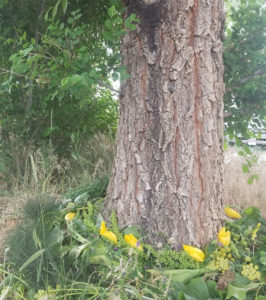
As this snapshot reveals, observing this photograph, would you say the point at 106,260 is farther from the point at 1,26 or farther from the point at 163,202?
the point at 1,26

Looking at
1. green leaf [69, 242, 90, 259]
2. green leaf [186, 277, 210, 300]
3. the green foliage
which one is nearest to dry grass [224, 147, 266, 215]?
the green foliage

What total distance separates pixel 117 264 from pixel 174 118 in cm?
87

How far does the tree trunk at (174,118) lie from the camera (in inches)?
82.1

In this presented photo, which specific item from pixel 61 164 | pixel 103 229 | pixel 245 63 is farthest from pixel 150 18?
pixel 61 164

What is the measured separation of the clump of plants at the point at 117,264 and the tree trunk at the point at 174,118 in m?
0.15

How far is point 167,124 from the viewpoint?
2.11m

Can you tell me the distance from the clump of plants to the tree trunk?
15 cm

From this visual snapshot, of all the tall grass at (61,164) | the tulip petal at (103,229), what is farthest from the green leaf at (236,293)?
the tall grass at (61,164)

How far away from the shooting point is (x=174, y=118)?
2.10 m

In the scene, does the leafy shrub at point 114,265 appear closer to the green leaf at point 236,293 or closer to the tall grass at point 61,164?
the green leaf at point 236,293

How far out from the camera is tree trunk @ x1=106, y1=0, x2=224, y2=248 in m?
2.09

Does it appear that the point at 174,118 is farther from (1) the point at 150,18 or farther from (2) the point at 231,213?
(2) the point at 231,213

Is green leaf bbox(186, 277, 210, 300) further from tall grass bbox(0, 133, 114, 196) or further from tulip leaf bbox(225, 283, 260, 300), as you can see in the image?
tall grass bbox(0, 133, 114, 196)

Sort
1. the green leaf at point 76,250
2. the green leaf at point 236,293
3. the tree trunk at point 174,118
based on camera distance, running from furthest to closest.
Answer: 1. the tree trunk at point 174,118
2. the green leaf at point 76,250
3. the green leaf at point 236,293
